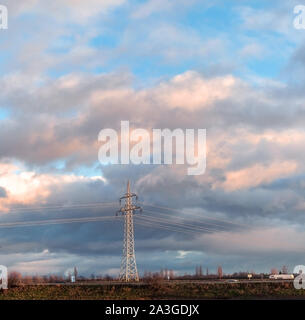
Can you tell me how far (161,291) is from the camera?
3482 inches

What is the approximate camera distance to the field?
3334 inches

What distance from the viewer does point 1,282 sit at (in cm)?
10275

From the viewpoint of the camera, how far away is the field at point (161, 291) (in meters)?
84.7

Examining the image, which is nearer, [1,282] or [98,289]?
[98,289]

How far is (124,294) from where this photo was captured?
87250mm
